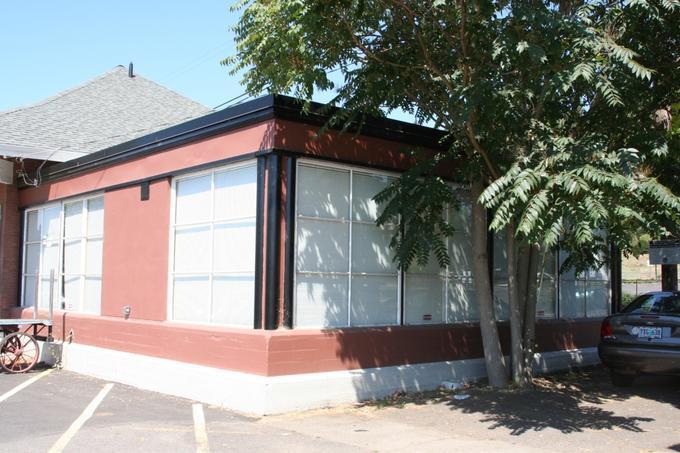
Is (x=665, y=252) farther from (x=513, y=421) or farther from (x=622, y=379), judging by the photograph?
(x=513, y=421)

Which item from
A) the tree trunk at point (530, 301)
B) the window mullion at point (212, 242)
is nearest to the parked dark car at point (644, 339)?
the tree trunk at point (530, 301)

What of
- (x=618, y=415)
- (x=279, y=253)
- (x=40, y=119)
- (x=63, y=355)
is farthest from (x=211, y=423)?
(x=40, y=119)

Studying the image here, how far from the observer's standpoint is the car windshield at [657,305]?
10.4 meters

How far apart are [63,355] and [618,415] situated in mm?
10400

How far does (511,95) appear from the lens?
8.71 m

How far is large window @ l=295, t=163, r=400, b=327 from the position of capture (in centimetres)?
983

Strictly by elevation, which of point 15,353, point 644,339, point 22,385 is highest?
point 644,339

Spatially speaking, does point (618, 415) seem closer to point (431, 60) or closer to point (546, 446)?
point (546, 446)

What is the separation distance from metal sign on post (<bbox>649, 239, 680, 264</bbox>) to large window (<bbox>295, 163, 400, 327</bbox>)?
20.1ft

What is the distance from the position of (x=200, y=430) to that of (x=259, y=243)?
2.77m

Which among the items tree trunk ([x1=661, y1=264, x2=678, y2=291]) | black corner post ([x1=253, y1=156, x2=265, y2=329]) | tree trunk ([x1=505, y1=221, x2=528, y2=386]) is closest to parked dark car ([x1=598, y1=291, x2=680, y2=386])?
tree trunk ([x1=505, y1=221, x2=528, y2=386])

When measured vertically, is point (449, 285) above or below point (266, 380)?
above

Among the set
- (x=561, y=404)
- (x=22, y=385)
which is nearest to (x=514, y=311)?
(x=561, y=404)

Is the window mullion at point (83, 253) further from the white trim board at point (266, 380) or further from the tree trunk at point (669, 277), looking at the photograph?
the tree trunk at point (669, 277)
